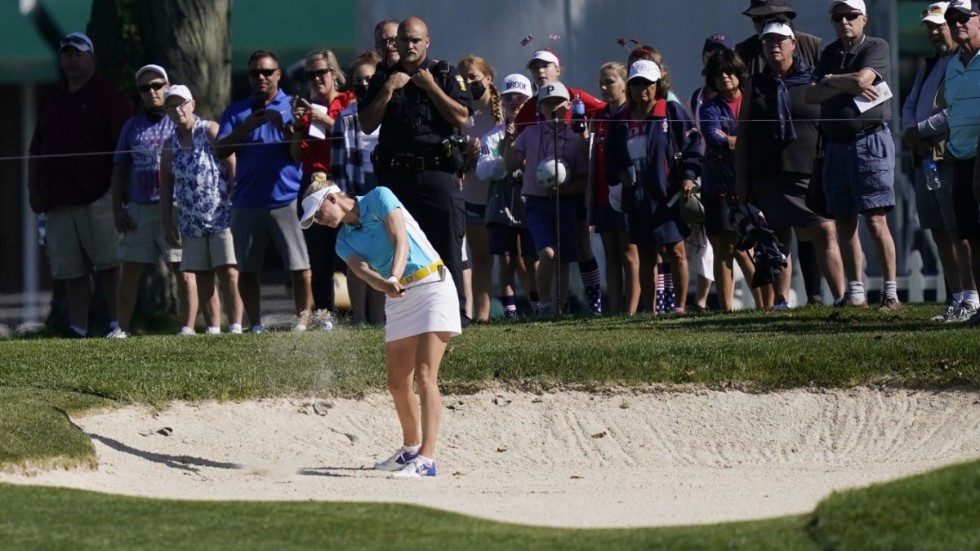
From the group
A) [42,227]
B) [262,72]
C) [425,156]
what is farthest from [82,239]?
[425,156]

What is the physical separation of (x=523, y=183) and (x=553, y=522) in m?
6.42

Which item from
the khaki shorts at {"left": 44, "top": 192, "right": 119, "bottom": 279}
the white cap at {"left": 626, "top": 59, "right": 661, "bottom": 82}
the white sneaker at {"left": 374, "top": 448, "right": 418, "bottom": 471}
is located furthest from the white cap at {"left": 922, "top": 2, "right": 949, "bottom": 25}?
the khaki shorts at {"left": 44, "top": 192, "right": 119, "bottom": 279}

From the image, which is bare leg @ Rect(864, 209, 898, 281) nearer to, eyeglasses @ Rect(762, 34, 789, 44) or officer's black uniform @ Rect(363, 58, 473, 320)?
eyeglasses @ Rect(762, 34, 789, 44)

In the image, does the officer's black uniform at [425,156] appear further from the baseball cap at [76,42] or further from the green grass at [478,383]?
the baseball cap at [76,42]

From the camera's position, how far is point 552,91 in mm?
14039

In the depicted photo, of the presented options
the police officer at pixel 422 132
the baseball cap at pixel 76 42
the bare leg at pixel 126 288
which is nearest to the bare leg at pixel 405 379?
the police officer at pixel 422 132

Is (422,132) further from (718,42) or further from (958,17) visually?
(958,17)

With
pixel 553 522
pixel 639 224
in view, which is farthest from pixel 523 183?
pixel 553 522

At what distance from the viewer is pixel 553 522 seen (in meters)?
8.08

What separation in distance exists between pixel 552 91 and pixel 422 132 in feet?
5.91

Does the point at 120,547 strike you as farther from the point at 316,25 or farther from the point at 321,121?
the point at 316,25

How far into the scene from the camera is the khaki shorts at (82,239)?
14523mm

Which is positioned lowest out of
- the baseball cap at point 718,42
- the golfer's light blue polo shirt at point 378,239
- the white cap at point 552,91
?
the golfer's light blue polo shirt at point 378,239

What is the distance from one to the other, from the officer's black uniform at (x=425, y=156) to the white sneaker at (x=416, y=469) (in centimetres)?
290
